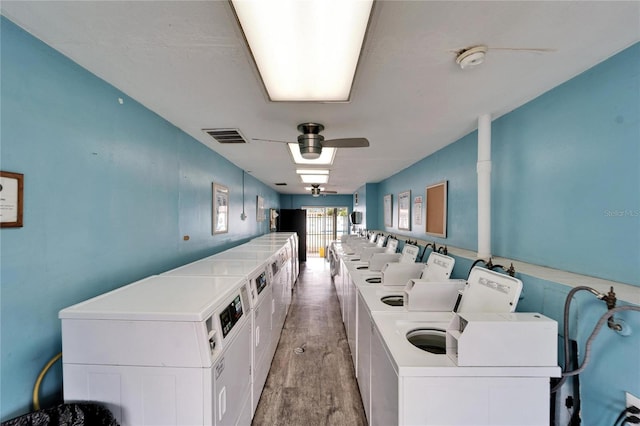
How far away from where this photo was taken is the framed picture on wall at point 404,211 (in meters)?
3.89

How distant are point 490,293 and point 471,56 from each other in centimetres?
127

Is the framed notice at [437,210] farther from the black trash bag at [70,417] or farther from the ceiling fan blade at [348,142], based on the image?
the black trash bag at [70,417]

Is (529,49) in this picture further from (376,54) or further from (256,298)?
(256,298)

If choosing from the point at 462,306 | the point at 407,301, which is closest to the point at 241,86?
the point at 407,301

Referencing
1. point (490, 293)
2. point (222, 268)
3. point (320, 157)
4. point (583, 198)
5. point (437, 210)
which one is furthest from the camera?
point (320, 157)

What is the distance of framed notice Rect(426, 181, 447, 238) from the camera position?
Result: 2807 mm

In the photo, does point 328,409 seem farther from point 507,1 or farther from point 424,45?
point 507,1

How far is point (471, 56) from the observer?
116 centimetres

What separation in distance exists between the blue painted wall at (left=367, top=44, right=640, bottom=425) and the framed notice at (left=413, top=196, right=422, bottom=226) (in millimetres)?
1477

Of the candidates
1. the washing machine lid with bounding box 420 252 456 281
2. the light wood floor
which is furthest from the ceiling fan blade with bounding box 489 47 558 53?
the light wood floor

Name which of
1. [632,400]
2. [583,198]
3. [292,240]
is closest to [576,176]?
[583,198]

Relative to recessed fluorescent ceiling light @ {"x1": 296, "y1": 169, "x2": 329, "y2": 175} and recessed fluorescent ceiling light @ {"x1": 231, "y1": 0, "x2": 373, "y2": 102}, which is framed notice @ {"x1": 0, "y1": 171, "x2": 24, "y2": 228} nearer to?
recessed fluorescent ceiling light @ {"x1": 231, "y1": 0, "x2": 373, "y2": 102}

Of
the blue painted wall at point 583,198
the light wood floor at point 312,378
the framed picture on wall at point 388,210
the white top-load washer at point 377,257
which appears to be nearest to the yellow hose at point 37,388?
the light wood floor at point 312,378

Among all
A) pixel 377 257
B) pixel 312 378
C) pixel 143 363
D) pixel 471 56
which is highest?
pixel 471 56
